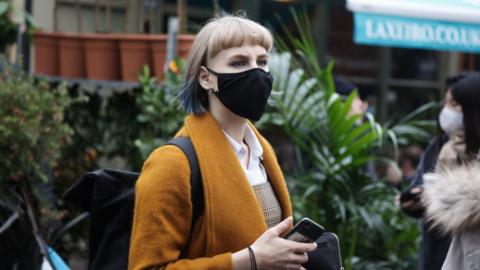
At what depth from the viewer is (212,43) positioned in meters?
2.49

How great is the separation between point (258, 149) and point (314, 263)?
16.5 inches

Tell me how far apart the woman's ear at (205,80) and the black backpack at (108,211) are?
49cm

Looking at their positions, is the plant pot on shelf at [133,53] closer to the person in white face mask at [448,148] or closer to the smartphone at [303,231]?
the person in white face mask at [448,148]

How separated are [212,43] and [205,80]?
0.13 m

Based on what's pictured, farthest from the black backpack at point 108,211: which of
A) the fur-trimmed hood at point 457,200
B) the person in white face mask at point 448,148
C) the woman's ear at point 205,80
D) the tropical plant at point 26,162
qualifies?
the person in white face mask at point 448,148

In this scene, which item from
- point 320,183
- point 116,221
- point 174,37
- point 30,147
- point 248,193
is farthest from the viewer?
point 174,37

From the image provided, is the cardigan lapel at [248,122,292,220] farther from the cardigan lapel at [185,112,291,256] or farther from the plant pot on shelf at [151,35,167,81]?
the plant pot on shelf at [151,35,167,81]

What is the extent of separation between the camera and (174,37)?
5.73 m

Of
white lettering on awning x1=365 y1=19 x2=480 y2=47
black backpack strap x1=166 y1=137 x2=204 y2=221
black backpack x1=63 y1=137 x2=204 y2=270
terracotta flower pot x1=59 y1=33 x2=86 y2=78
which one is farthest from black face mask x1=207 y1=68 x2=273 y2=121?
terracotta flower pot x1=59 y1=33 x2=86 y2=78

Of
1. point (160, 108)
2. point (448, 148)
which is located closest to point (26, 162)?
point (160, 108)

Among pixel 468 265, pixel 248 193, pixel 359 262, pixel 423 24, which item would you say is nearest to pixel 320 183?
pixel 359 262

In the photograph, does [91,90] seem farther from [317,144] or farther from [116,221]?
[116,221]

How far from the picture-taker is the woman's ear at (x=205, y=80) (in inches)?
99.5

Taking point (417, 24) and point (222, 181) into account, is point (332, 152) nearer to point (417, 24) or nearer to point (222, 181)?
point (417, 24)
